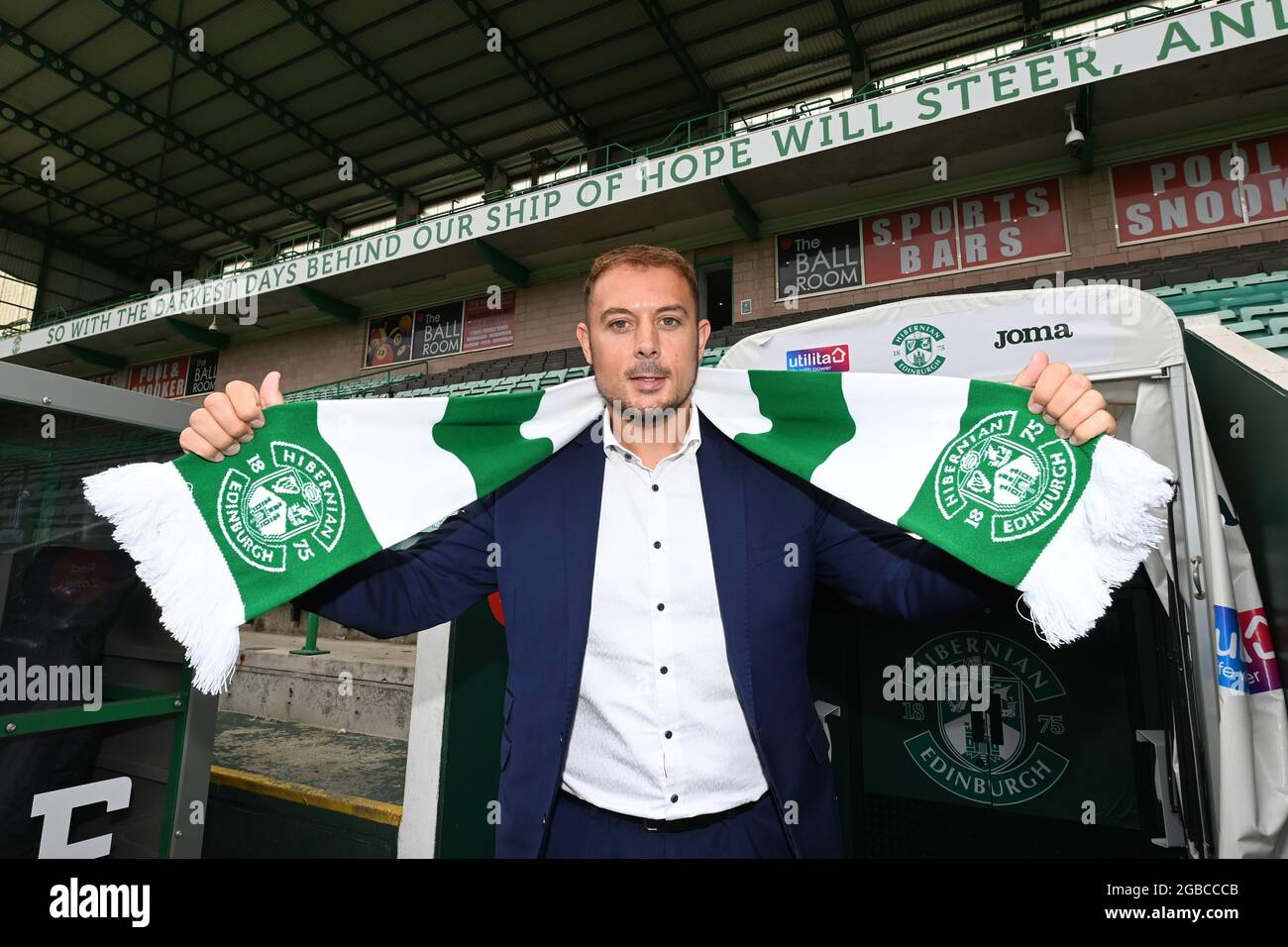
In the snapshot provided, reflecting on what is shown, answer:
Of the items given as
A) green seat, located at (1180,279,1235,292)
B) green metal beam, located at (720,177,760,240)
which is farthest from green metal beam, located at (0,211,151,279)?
green seat, located at (1180,279,1235,292)

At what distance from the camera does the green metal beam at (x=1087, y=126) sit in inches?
332

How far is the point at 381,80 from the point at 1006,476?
49.4 feet

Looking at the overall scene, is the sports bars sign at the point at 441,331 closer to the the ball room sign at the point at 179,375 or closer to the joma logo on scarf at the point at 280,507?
the the ball room sign at the point at 179,375

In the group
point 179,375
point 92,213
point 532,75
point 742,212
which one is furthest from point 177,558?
point 92,213

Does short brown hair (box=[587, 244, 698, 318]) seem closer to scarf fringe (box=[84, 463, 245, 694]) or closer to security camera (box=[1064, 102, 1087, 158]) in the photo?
scarf fringe (box=[84, 463, 245, 694])

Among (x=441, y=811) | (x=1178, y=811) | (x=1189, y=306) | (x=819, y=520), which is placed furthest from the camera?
(x=1189, y=306)

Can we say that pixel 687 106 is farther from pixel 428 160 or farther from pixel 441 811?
pixel 441 811

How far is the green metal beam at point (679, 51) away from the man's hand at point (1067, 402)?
12.3 meters

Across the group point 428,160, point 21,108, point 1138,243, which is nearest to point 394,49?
point 428,160

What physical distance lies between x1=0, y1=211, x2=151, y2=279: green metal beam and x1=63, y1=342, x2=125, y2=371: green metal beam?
3330mm

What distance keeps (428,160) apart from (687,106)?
20.6ft

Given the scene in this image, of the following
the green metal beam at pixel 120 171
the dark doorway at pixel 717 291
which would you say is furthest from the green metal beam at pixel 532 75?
the green metal beam at pixel 120 171
